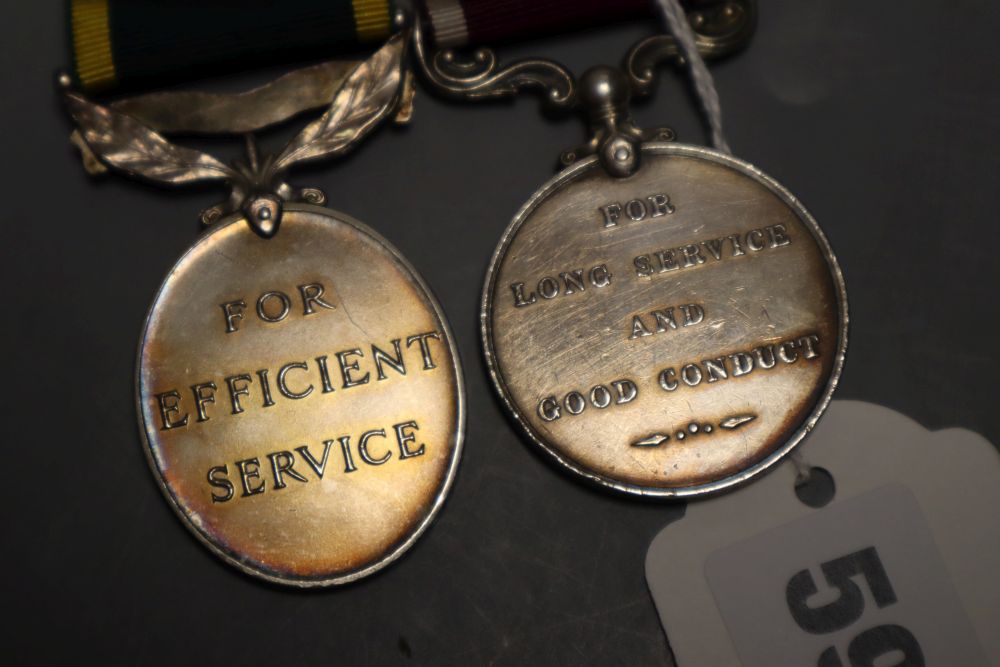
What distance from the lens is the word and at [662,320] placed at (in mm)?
1109

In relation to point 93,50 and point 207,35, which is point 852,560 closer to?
point 207,35

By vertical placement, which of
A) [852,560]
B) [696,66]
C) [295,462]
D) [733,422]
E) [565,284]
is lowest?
[852,560]

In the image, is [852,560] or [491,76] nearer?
[852,560]

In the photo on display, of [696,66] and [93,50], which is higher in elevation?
[93,50]

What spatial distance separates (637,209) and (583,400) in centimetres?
25

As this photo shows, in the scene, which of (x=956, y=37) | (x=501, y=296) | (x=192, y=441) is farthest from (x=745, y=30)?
(x=192, y=441)

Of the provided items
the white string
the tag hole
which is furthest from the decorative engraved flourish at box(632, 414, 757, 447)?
the white string

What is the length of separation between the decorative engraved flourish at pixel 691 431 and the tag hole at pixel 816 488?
0.11 meters

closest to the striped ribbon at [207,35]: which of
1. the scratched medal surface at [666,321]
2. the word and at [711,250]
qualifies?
the scratched medal surface at [666,321]

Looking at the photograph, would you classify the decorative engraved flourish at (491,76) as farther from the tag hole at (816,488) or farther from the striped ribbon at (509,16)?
the tag hole at (816,488)

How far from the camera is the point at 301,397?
109 centimetres

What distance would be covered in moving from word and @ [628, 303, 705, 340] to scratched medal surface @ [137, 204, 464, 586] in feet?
0.74

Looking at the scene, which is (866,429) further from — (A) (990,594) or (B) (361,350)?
(B) (361,350)

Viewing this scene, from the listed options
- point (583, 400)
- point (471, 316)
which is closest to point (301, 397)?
point (471, 316)
